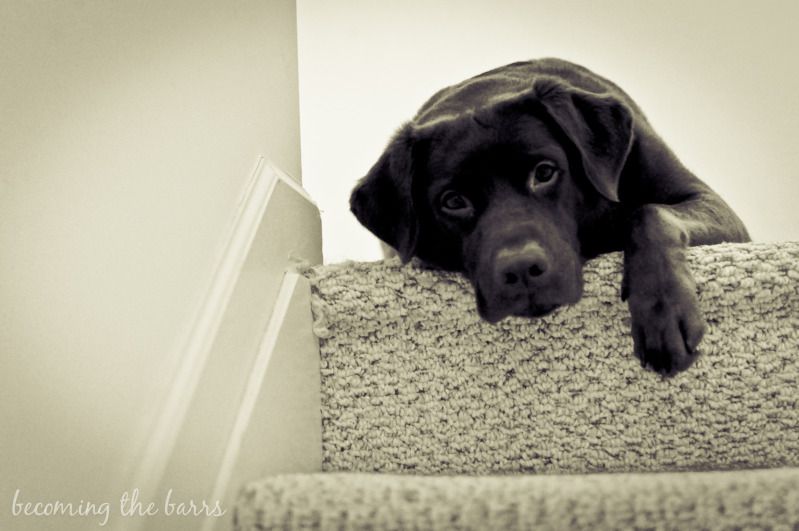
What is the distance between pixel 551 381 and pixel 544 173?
0.42 metres

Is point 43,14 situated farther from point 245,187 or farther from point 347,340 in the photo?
point 347,340

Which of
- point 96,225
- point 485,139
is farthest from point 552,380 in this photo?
point 96,225

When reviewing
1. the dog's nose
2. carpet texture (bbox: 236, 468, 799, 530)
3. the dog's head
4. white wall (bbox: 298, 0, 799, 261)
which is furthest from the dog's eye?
white wall (bbox: 298, 0, 799, 261)

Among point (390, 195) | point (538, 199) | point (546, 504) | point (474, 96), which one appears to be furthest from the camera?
point (474, 96)

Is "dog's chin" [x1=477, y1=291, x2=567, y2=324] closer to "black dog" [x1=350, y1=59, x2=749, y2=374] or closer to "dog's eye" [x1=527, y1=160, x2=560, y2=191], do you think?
"black dog" [x1=350, y1=59, x2=749, y2=374]

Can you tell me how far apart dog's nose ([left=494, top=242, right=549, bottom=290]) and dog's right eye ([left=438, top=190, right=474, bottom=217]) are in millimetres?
236

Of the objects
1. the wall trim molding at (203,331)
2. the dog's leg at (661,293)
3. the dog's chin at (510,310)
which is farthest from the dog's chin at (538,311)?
the wall trim molding at (203,331)

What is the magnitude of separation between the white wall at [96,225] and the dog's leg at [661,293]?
640 millimetres

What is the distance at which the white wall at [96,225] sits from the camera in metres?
0.55

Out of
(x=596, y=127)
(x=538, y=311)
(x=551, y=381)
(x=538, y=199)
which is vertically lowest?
(x=551, y=381)

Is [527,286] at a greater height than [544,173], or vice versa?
[544,173]

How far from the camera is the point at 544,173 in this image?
3.76 ft

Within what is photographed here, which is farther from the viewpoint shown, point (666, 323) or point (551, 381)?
point (551, 381)

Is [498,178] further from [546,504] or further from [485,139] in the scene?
[546,504]
